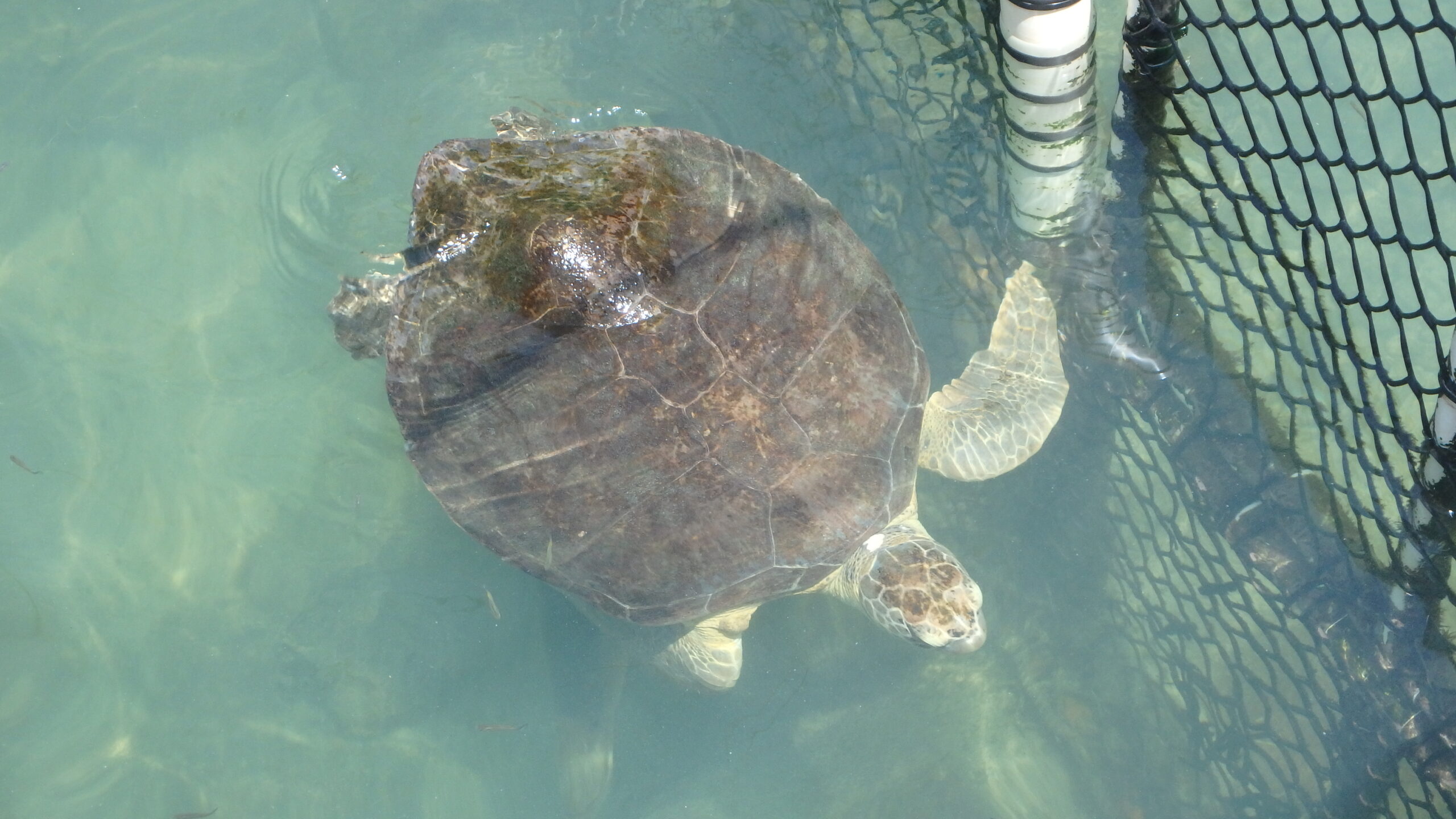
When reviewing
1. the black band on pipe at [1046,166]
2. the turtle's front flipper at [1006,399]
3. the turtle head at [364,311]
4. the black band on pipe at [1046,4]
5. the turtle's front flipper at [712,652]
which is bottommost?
the turtle's front flipper at [712,652]

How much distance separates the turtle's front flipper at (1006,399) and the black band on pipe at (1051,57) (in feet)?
4.19

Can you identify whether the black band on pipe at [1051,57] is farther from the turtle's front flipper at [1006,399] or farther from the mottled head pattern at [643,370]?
the turtle's front flipper at [1006,399]

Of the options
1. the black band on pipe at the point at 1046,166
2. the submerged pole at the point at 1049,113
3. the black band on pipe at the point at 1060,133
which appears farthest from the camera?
the black band on pipe at the point at 1046,166

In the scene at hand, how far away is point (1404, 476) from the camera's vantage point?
131 inches

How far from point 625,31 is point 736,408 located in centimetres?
263

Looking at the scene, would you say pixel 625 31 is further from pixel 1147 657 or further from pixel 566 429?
pixel 1147 657

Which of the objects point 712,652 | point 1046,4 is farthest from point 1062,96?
point 712,652

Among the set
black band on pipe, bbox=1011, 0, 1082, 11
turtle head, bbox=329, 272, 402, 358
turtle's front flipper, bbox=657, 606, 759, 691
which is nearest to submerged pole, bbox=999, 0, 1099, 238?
black band on pipe, bbox=1011, 0, 1082, 11

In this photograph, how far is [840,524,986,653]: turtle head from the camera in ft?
11.3

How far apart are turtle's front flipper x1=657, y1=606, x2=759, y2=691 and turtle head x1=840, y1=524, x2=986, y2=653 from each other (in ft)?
1.83

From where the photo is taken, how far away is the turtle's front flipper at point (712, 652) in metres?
3.87

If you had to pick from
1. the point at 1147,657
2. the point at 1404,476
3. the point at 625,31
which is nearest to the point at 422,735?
the point at 1147,657

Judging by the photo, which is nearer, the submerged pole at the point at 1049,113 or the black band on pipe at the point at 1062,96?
the submerged pole at the point at 1049,113

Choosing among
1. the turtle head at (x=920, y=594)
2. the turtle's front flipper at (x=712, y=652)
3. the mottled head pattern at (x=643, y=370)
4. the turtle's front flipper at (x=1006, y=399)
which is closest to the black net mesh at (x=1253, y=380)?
the turtle's front flipper at (x=1006, y=399)
